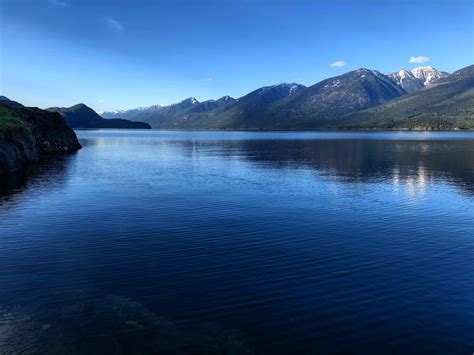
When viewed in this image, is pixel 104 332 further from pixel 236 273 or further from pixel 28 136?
pixel 28 136

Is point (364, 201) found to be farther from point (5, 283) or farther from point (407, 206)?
point (5, 283)

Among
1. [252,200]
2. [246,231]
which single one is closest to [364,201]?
[252,200]

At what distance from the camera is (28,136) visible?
309 feet

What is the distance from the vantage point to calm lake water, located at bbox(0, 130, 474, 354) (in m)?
18.8

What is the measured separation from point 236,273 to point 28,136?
288ft

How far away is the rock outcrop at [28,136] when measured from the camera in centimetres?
7738

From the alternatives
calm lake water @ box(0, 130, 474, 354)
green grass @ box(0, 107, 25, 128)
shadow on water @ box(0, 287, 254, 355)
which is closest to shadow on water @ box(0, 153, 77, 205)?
calm lake water @ box(0, 130, 474, 354)

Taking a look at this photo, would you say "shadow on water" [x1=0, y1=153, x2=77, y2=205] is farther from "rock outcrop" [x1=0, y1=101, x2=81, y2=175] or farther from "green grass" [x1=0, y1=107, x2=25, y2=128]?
"green grass" [x1=0, y1=107, x2=25, y2=128]

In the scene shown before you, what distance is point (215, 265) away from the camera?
93.2ft

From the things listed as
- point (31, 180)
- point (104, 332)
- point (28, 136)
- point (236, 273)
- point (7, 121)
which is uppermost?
point (7, 121)

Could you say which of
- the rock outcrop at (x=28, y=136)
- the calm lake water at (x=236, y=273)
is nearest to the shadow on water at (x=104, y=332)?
the calm lake water at (x=236, y=273)

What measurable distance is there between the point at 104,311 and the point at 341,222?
2835 centimetres

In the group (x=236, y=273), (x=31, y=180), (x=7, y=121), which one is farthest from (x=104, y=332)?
(x=7, y=121)

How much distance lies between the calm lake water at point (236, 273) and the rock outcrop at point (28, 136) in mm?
26322
